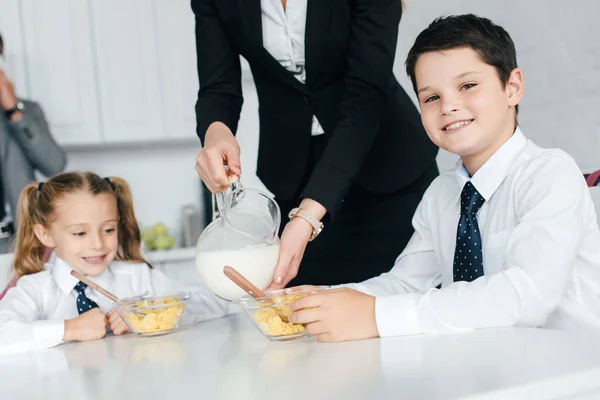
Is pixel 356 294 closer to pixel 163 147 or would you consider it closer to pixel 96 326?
pixel 96 326

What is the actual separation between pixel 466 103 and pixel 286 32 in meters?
0.45

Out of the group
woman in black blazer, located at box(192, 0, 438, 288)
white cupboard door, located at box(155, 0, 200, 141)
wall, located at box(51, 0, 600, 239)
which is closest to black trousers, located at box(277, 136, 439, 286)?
woman in black blazer, located at box(192, 0, 438, 288)

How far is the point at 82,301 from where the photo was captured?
1.48 m

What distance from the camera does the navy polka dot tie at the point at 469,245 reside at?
3.72ft

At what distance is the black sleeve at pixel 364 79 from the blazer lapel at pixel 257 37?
4.8 inches

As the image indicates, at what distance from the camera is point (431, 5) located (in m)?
3.43

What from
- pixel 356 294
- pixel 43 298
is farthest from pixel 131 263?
pixel 356 294

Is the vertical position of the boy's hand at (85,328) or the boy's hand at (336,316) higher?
the boy's hand at (336,316)

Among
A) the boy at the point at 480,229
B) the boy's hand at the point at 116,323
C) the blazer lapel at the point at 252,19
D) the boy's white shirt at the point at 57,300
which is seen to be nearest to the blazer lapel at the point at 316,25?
the blazer lapel at the point at 252,19

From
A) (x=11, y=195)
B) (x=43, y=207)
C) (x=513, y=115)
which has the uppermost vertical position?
(x=513, y=115)

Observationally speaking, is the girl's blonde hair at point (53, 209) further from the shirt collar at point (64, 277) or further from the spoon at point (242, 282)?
Result: the spoon at point (242, 282)

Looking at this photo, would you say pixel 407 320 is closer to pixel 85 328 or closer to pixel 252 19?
pixel 85 328

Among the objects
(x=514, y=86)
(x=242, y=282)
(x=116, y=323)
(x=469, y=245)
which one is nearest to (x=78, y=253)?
(x=116, y=323)

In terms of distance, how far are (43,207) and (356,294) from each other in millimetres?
1103
